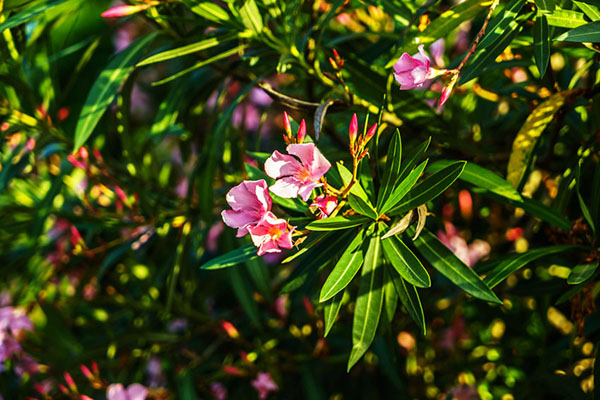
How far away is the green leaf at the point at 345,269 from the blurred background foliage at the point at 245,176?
0.20 m

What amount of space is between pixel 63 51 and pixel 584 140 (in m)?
1.14

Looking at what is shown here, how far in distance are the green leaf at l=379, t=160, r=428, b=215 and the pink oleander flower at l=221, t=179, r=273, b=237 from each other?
162 millimetres

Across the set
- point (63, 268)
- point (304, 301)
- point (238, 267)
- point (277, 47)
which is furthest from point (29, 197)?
point (277, 47)

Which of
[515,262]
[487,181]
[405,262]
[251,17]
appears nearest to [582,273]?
[515,262]

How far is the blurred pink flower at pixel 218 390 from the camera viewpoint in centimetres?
161

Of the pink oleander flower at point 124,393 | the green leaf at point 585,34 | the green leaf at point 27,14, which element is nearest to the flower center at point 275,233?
the green leaf at point 585,34

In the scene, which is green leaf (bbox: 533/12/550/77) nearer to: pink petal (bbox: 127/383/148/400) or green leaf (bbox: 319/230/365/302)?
green leaf (bbox: 319/230/365/302)

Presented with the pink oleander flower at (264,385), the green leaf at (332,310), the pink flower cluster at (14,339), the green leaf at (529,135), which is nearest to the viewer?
the green leaf at (332,310)

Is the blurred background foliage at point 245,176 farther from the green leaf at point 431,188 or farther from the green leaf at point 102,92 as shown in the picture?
the green leaf at point 431,188

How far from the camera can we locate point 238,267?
1.44m

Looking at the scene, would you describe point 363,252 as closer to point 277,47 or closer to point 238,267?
point 277,47

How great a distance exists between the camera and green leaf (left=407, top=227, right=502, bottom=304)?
784 millimetres

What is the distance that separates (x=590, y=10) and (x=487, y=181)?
28 cm

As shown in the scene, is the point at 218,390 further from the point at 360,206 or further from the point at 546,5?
the point at 546,5
